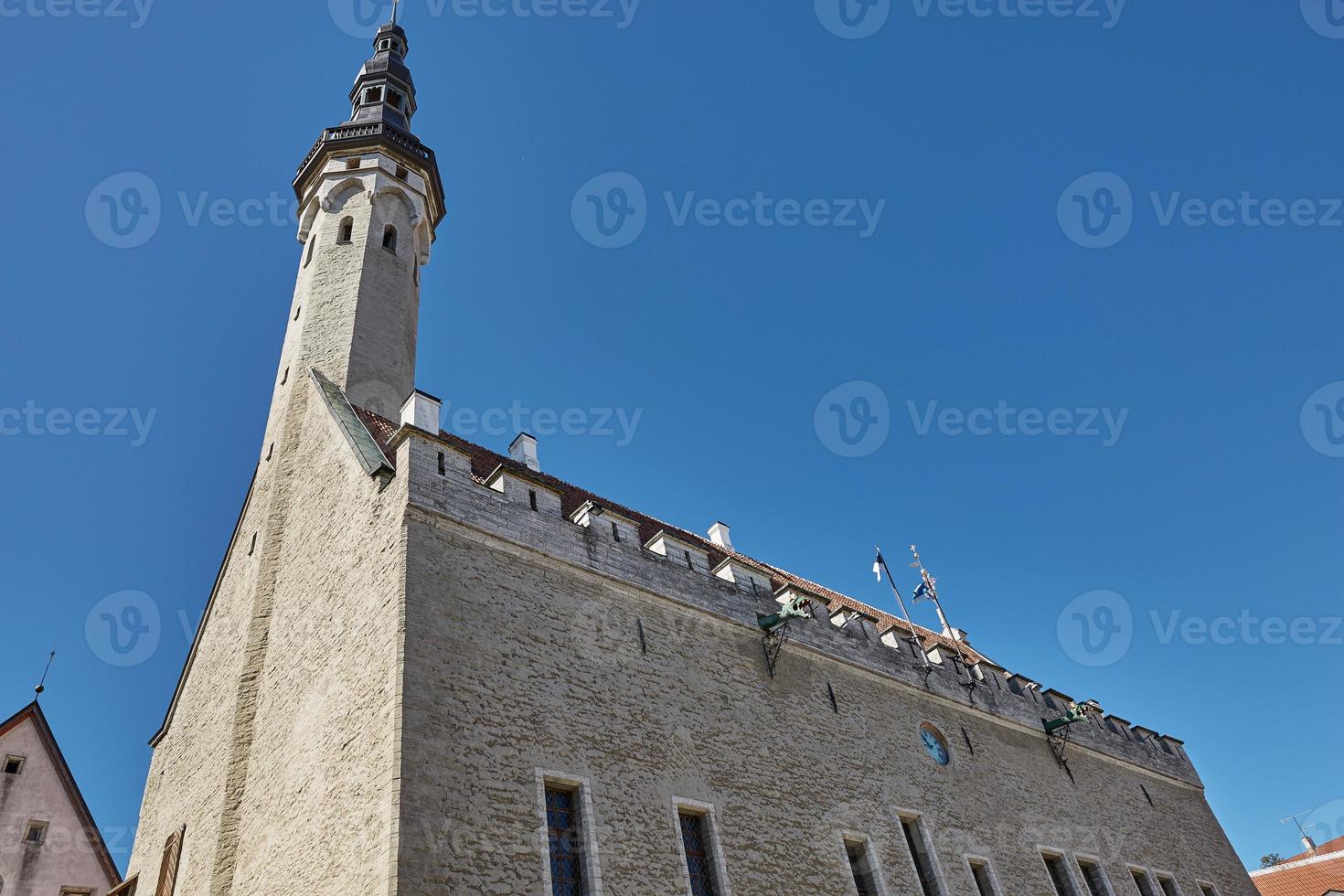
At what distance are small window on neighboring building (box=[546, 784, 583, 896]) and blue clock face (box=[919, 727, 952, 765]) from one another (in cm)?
830

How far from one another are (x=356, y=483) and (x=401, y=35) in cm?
1928

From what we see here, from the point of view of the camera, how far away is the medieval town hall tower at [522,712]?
9945mm

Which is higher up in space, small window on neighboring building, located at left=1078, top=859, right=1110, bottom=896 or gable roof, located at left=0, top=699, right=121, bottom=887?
gable roof, located at left=0, top=699, right=121, bottom=887

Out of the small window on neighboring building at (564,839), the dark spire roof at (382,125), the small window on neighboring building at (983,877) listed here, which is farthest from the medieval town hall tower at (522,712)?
the dark spire roof at (382,125)

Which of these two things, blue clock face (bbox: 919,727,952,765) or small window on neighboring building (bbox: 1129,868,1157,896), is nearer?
blue clock face (bbox: 919,727,952,765)

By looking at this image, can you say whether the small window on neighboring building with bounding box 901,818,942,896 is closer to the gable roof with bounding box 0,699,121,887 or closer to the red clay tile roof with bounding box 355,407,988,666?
the red clay tile roof with bounding box 355,407,988,666

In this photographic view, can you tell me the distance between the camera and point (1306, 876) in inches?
1185

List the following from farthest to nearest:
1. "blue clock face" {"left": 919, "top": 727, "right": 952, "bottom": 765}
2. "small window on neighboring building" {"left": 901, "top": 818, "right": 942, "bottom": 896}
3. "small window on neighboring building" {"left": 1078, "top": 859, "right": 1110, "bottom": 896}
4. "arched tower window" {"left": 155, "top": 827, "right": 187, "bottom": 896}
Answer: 1. "small window on neighboring building" {"left": 1078, "top": 859, "right": 1110, "bottom": 896}
2. "blue clock face" {"left": 919, "top": 727, "right": 952, "bottom": 765}
3. "small window on neighboring building" {"left": 901, "top": 818, "right": 942, "bottom": 896}
4. "arched tower window" {"left": 155, "top": 827, "right": 187, "bottom": 896}

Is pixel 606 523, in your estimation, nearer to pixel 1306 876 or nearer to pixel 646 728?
pixel 646 728

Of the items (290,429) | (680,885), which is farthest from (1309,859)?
(290,429)

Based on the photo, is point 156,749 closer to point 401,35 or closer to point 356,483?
point 356,483

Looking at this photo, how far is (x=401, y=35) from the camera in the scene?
87.8 feet

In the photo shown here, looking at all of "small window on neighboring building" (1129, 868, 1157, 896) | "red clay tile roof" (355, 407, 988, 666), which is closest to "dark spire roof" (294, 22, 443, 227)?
"red clay tile roof" (355, 407, 988, 666)

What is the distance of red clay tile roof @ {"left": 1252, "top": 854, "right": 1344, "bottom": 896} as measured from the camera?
28.8 meters
